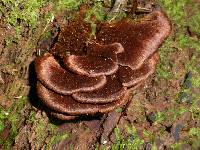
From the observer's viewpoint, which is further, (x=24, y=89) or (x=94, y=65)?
(x=24, y=89)

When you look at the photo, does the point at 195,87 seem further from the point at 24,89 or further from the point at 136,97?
the point at 24,89

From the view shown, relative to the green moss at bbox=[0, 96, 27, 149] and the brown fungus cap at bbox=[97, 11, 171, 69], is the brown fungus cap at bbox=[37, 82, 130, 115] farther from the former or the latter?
the green moss at bbox=[0, 96, 27, 149]

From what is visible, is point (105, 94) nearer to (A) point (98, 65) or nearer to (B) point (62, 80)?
(A) point (98, 65)

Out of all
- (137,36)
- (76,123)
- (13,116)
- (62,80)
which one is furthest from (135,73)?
(13,116)

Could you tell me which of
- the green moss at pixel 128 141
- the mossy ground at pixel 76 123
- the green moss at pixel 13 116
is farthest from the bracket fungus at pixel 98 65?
the green moss at pixel 13 116

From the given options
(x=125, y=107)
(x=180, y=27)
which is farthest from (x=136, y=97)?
(x=180, y=27)

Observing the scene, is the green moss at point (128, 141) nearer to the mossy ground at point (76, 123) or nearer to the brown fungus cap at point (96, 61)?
the mossy ground at point (76, 123)
